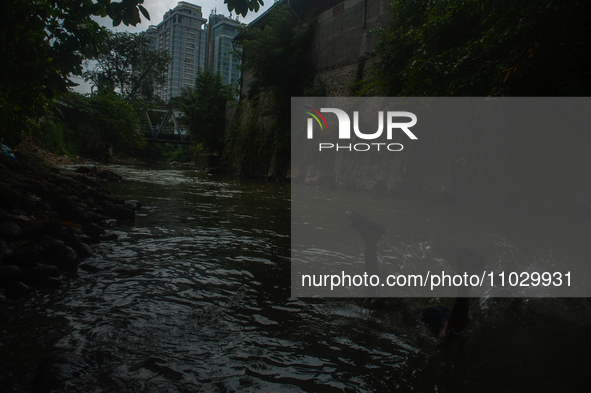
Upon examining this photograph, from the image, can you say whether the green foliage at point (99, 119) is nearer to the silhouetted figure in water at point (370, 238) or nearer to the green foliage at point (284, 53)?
the green foliage at point (284, 53)

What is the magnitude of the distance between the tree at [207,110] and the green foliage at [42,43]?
26.2 metres

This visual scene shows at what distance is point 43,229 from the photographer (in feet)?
13.0

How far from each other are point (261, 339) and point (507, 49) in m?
7.66

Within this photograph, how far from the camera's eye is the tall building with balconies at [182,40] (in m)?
108

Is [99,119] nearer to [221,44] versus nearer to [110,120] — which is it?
[110,120]

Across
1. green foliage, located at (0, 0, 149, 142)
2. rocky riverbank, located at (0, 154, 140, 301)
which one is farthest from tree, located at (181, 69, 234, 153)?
green foliage, located at (0, 0, 149, 142)

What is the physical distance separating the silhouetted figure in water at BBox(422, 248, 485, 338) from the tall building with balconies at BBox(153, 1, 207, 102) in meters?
115

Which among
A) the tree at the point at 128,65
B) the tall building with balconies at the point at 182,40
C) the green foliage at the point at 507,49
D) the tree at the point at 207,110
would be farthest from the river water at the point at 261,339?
the tall building with balconies at the point at 182,40

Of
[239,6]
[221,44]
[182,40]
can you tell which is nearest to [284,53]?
[239,6]

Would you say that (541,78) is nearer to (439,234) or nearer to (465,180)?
(465,180)

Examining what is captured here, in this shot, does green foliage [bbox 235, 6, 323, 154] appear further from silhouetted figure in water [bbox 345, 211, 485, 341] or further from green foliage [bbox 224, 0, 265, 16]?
silhouetted figure in water [bbox 345, 211, 485, 341]

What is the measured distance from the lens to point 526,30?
20.4 feet

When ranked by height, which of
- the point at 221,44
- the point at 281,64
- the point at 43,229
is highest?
the point at 221,44

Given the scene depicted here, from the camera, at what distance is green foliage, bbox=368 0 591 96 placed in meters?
5.82
